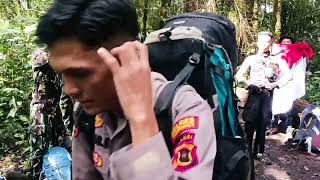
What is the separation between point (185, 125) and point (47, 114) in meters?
3.24

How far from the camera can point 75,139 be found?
4.97ft

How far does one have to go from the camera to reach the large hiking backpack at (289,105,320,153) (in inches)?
297

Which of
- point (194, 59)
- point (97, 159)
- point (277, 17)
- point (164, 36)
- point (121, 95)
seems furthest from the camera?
point (277, 17)

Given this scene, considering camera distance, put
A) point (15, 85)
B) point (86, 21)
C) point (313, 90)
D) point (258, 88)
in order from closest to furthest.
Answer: point (86, 21) < point (15, 85) < point (258, 88) < point (313, 90)

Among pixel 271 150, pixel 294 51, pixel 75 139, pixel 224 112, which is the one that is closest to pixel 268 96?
pixel 271 150

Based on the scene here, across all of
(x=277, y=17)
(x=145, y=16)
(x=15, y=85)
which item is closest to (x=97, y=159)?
(x=15, y=85)

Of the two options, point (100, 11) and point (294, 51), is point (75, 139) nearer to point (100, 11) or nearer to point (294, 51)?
point (100, 11)

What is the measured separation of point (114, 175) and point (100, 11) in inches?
18.5

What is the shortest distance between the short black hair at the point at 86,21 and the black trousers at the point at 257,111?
17.1 ft

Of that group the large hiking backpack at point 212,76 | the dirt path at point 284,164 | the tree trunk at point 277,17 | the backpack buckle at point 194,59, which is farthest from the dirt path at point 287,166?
the tree trunk at point 277,17

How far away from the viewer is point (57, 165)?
3.49 meters

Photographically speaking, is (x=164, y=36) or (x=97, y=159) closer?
(x=97, y=159)

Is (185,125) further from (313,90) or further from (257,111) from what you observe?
(313,90)

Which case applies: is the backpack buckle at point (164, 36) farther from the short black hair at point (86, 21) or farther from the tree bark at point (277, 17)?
the tree bark at point (277, 17)
